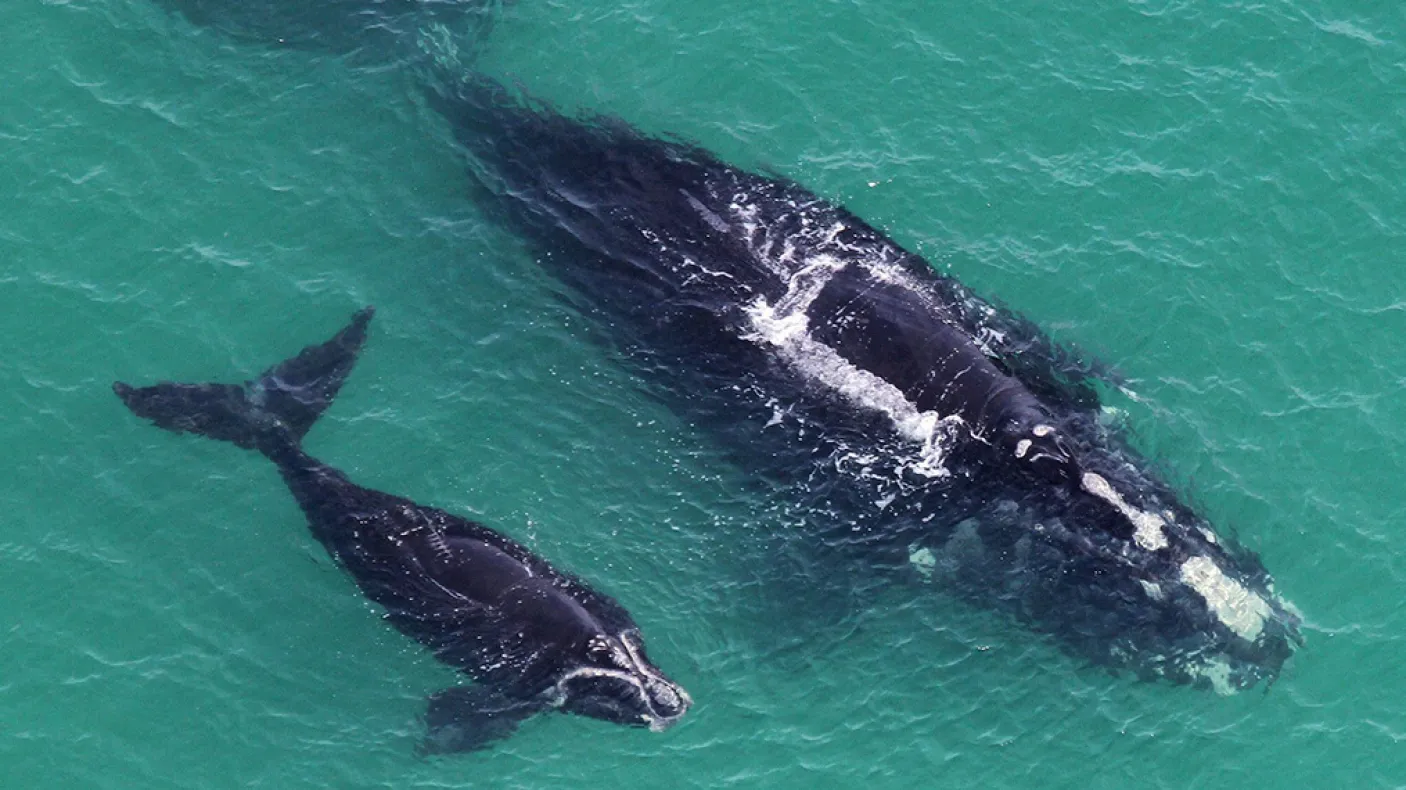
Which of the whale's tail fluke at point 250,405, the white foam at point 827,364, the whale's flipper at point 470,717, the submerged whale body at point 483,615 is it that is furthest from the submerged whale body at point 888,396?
the whale's flipper at point 470,717

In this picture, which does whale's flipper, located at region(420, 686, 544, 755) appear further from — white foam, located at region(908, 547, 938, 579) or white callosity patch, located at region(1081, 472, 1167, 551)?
white callosity patch, located at region(1081, 472, 1167, 551)

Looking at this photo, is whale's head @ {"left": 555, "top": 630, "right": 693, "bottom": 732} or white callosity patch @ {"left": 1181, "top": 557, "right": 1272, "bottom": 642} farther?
white callosity patch @ {"left": 1181, "top": 557, "right": 1272, "bottom": 642}

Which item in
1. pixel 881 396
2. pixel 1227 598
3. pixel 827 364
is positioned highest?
pixel 827 364

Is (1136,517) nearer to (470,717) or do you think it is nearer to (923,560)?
(923,560)

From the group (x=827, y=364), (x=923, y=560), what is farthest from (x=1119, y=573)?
(x=827, y=364)

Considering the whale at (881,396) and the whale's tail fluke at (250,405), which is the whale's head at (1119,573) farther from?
the whale's tail fluke at (250,405)

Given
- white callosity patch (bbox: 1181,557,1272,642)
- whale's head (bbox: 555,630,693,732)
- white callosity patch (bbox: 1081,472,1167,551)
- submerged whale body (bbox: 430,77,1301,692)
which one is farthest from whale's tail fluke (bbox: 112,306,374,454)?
white callosity patch (bbox: 1181,557,1272,642)

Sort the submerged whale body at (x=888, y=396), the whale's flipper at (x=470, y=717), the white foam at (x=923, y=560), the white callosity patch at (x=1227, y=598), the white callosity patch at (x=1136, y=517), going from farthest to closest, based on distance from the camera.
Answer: the white foam at (x=923, y=560) → the white callosity patch at (x=1136, y=517) → the submerged whale body at (x=888, y=396) → the white callosity patch at (x=1227, y=598) → the whale's flipper at (x=470, y=717)
